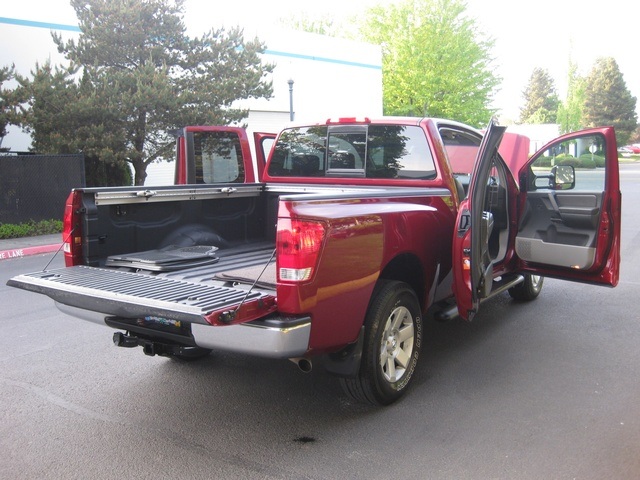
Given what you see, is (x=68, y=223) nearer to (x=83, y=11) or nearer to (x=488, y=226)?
(x=488, y=226)

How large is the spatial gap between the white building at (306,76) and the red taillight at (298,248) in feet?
59.8

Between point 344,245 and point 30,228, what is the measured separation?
42.6 feet

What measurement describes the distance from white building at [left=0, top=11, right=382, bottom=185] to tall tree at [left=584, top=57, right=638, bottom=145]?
51.0 metres

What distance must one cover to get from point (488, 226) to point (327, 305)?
1.89 m

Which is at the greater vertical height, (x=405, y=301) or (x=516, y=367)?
(x=405, y=301)

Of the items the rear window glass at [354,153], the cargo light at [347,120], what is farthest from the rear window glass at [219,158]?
the cargo light at [347,120]

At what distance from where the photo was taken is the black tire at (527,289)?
672 centimetres

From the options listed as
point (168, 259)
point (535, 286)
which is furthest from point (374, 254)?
point (535, 286)

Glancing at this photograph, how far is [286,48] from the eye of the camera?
91.6 ft

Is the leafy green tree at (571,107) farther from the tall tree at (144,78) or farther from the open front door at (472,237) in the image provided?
the open front door at (472,237)

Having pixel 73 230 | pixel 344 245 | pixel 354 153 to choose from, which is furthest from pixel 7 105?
pixel 344 245

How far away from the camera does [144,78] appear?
15141 mm

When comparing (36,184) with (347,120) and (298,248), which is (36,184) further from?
(298,248)

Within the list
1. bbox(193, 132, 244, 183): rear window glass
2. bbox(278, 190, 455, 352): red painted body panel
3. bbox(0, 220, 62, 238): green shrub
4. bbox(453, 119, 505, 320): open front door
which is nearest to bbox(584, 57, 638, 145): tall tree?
bbox(0, 220, 62, 238): green shrub
